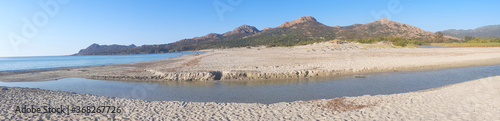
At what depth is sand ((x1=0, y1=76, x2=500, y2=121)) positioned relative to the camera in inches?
Answer: 296

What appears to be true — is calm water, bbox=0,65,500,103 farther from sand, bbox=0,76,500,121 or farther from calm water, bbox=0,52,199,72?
calm water, bbox=0,52,199,72

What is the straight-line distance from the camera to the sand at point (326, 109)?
296 inches

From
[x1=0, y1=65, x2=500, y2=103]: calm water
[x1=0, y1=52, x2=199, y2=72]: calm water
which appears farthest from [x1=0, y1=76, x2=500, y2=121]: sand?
[x1=0, y1=52, x2=199, y2=72]: calm water

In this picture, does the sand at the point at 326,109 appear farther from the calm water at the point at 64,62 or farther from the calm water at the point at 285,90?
the calm water at the point at 64,62

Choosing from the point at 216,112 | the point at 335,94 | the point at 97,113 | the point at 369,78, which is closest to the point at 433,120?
the point at 335,94

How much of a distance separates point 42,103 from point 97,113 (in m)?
Answer: 3.86

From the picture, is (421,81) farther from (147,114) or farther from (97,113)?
(97,113)

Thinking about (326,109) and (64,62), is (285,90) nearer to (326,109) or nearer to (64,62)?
(326,109)

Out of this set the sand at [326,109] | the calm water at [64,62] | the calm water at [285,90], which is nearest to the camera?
the sand at [326,109]

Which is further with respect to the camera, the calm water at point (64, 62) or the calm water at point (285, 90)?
the calm water at point (64, 62)

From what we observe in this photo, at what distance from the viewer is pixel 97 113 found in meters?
8.78

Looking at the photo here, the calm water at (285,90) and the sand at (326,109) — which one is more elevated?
the sand at (326,109)

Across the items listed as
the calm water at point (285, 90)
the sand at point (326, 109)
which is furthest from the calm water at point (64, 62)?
the sand at point (326, 109)

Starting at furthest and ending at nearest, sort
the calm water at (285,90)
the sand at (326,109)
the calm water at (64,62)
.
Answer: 1. the calm water at (64,62)
2. the calm water at (285,90)
3. the sand at (326,109)
